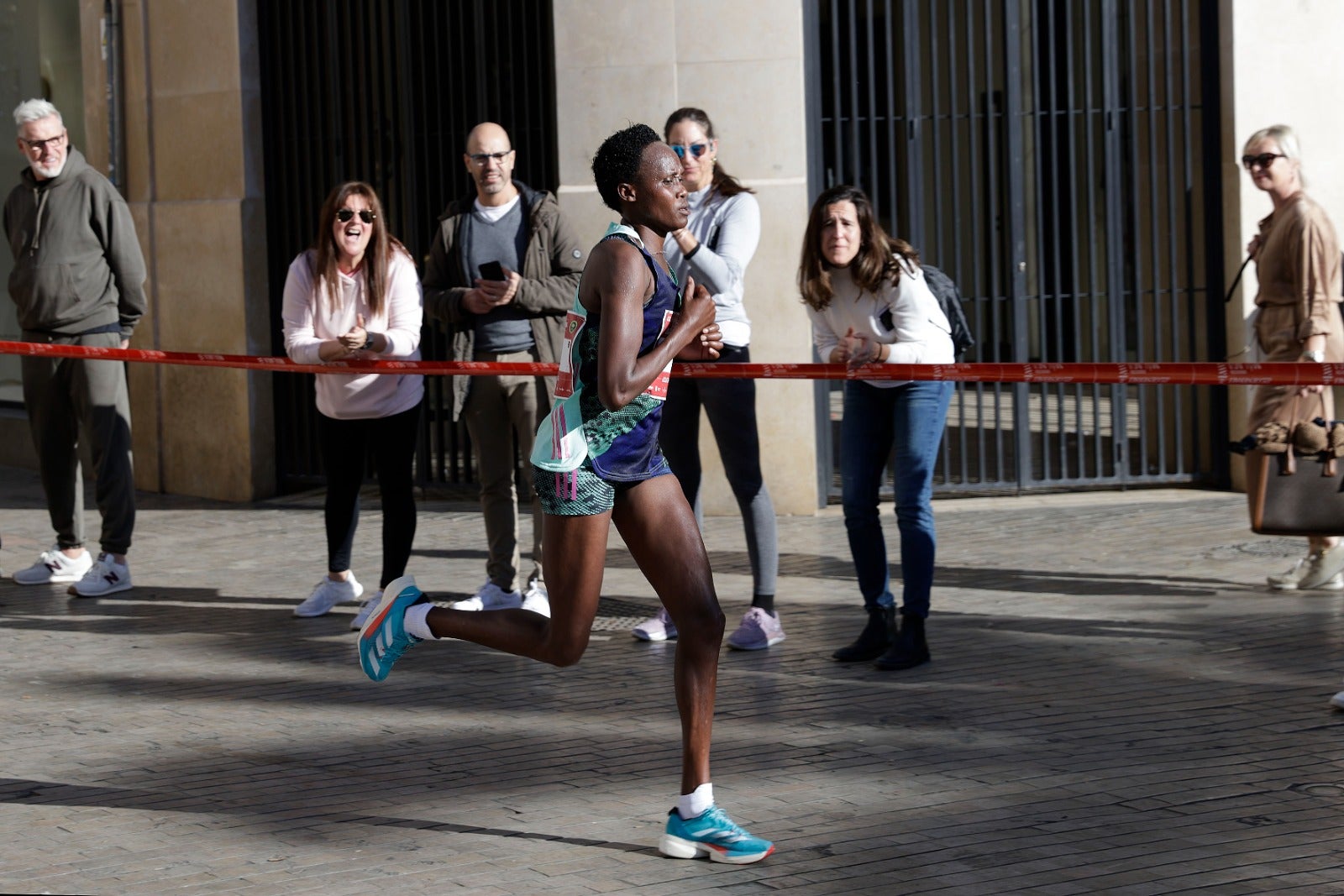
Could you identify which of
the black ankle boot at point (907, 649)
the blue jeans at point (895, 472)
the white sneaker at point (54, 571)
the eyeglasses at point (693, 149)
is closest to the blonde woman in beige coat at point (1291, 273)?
the blue jeans at point (895, 472)

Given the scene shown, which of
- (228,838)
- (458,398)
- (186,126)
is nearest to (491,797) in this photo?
(228,838)

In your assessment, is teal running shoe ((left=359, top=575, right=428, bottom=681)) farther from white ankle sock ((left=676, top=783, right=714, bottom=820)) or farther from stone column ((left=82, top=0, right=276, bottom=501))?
stone column ((left=82, top=0, right=276, bottom=501))

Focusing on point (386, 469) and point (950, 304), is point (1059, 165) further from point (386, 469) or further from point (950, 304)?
point (386, 469)

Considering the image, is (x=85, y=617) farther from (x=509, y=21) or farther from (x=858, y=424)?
(x=509, y=21)

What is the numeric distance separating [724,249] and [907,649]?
5.47 feet

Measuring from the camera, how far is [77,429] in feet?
28.7

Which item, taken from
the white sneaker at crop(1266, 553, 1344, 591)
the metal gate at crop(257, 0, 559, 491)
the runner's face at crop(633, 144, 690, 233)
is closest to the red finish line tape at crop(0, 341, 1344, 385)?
the white sneaker at crop(1266, 553, 1344, 591)

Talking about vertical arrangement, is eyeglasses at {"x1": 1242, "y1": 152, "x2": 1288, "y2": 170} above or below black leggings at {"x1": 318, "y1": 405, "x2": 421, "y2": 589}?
above

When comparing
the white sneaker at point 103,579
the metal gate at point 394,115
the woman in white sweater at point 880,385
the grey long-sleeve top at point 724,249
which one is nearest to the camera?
the woman in white sweater at point 880,385

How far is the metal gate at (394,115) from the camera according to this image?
11.0 meters

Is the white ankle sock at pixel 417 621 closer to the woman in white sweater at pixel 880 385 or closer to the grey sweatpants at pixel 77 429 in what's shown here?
the woman in white sweater at pixel 880 385

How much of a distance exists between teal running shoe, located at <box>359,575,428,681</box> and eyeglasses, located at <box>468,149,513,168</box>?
2.89m

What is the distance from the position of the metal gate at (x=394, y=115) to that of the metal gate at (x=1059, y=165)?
1855 millimetres

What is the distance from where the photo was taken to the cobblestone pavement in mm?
4520
